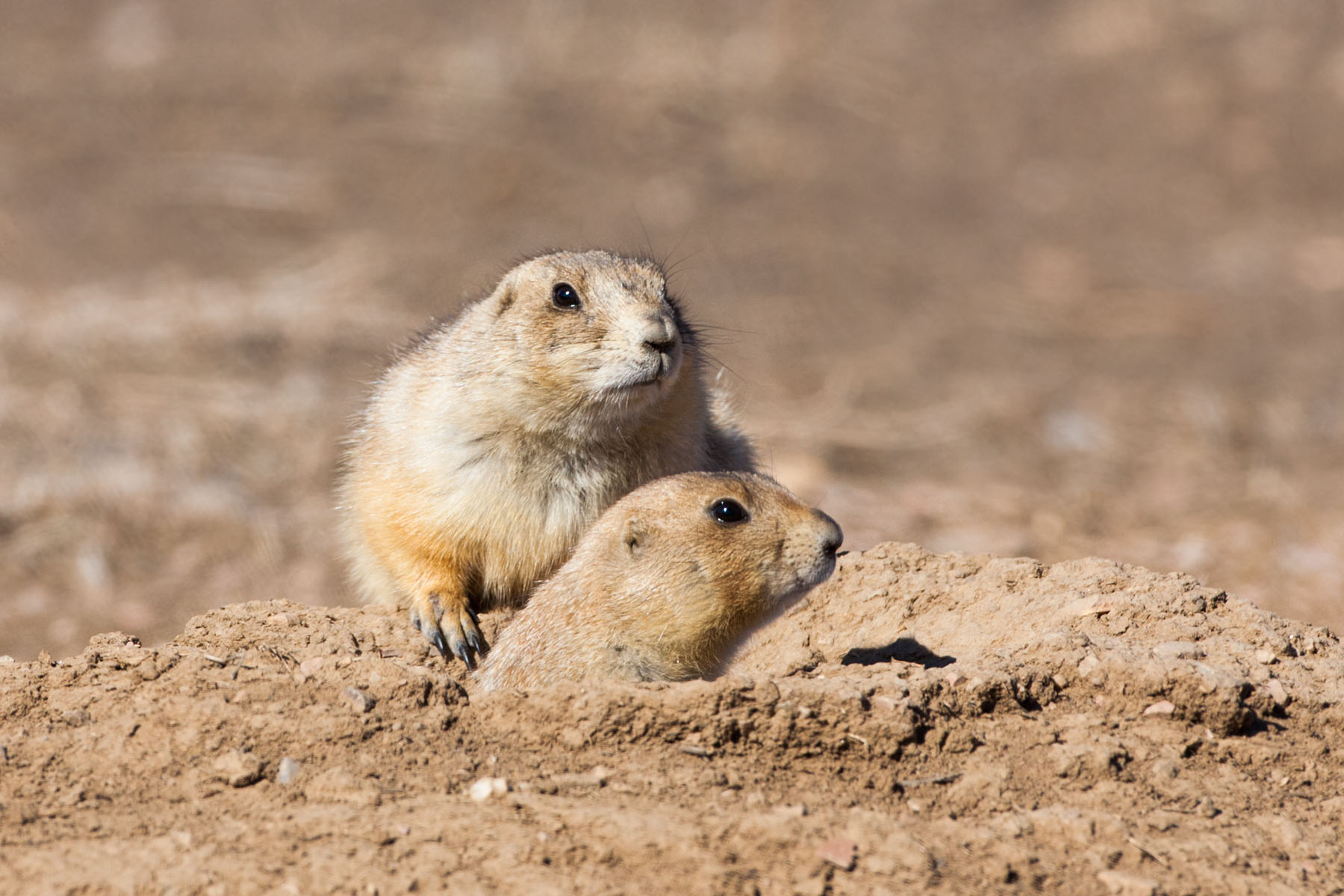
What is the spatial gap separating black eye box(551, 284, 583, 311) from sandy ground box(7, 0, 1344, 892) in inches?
58.1

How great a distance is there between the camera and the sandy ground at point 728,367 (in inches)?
154

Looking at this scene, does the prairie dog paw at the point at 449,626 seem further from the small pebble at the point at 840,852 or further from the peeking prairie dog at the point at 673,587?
the small pebble at the point at 840,852

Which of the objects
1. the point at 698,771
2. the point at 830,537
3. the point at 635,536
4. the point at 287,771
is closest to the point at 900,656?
the point at 830,537

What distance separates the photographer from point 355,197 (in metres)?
16.1

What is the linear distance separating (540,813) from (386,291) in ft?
35.9

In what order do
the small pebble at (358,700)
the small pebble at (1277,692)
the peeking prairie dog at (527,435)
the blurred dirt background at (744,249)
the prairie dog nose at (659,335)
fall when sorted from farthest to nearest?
the blurred dirt background at (744,249) → the peeking prairie dog at (527,435) → the prairie dog nose at (659,335) → the small pebble at (1277,692) → the small pebble at (358,700)

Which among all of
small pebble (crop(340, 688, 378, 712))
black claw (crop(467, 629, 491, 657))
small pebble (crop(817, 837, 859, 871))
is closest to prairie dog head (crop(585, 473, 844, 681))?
black claw (crop(467, 629, 491, 657))

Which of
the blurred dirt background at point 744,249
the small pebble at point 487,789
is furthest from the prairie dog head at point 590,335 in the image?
the blurred dirt background at point 744,249

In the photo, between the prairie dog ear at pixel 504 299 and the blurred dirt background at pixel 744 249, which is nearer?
the prairie dog ear at pixel 504 299

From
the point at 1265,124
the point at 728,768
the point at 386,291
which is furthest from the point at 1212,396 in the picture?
the point at 728,768

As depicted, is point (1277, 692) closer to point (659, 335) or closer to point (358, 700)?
point (659, 335)

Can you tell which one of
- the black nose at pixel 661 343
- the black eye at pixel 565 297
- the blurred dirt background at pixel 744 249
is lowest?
the blurred dirt background at pixel 744 249

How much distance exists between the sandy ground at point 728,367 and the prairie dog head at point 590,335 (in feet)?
3.92

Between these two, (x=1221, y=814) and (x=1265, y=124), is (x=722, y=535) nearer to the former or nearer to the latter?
(x=1221, y=814)
